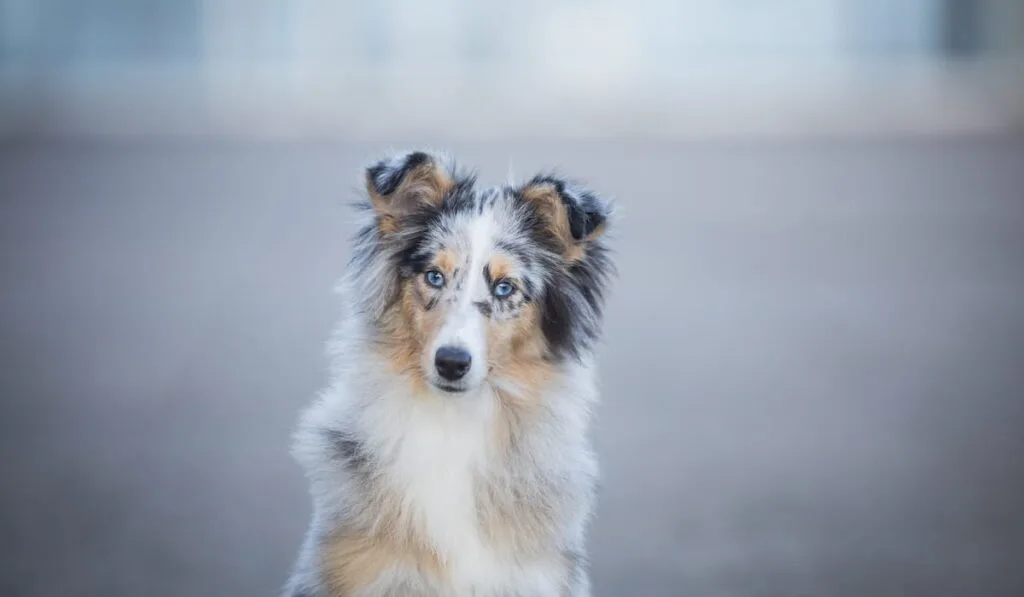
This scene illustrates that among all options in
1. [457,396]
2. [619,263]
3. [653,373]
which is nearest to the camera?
[457,396]

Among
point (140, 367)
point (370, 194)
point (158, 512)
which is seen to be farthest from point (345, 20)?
point (370, 194)

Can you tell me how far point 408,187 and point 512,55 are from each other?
69.8 feet

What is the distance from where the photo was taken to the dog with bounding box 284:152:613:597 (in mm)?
4070

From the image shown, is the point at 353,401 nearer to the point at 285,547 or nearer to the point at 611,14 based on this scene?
the point at 285,547

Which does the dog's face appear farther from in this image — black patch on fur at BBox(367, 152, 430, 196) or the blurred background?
the blurred background

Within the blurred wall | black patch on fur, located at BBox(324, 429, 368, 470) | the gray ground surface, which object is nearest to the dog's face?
black patch on fur, located at BBox(324, 429, 368, 470)

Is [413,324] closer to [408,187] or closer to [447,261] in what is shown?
[447,261]

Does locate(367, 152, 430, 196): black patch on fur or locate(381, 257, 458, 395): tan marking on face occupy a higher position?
locate(367, 152, 430, 196): black patch on fur

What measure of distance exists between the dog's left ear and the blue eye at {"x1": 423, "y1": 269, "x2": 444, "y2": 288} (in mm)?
421

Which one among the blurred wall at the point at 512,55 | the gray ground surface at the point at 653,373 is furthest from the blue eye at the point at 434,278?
the blurred wall at the point at 512,55

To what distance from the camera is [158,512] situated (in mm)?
6785

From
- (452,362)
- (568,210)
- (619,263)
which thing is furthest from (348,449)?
(619,263)

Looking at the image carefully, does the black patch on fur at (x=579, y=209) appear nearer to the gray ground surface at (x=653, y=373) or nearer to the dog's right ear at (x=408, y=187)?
the dog's right ear at (x=408, y=187)

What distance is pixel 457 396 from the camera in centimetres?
430
